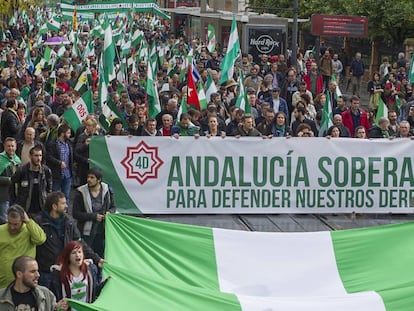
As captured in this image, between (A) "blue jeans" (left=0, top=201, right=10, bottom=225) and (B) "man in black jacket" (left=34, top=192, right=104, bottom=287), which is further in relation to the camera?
(A) "blue jeans" (left=0, top=201, right=10, bottom=225)

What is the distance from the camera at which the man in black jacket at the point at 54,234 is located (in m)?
9.59

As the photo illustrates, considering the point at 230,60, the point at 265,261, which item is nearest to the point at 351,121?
the point at 230,60

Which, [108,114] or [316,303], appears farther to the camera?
[108,114]

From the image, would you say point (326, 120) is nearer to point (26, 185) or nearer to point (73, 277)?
point (26, 185)

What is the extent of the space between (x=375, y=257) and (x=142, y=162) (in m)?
4.91

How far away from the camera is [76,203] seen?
10727mm

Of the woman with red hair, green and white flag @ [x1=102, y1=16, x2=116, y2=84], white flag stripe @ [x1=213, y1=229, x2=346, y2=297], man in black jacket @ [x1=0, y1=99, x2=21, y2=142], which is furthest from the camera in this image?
green and white flag @ [x1=102, y1=16, x2=116, y2=84]

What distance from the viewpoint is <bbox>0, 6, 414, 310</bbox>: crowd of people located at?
8.62 meters

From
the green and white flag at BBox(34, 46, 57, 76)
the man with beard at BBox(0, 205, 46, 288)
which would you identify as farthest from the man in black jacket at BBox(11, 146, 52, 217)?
the green and white flag at BBox(34, 46, 57, 76)

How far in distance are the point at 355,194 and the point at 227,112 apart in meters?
5.75

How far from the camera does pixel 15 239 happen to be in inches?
362

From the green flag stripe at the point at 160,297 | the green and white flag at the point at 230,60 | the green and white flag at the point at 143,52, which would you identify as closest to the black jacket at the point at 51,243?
the green flag stripe at the point at 160,297

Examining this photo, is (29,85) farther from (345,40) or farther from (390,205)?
(345,40)

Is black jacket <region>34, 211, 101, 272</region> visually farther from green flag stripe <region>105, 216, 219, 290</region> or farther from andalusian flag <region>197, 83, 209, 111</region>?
andalusian flag <region>197, 83, 209, 111</region>
